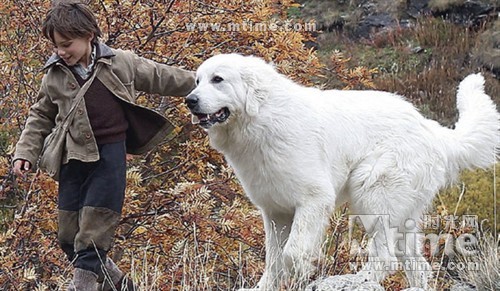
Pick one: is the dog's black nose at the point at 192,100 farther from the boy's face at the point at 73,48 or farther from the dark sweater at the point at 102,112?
the boy's face at the point at 73,48

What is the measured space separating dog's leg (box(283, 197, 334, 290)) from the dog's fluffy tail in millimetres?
1078

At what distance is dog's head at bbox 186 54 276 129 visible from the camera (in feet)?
13.8

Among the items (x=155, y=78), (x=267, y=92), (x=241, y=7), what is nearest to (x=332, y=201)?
(x=267, y=92)

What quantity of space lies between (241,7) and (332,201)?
1.86m

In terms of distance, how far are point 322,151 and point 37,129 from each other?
1.53 metres

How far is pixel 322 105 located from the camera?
466 cm

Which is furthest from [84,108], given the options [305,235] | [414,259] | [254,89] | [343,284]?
[414,259]

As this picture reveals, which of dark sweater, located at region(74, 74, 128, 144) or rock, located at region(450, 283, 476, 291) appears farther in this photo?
rock, located at region(450, 283, 476, 291)

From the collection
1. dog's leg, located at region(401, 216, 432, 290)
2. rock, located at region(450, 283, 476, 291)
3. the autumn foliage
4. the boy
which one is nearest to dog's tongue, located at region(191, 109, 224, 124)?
the boy

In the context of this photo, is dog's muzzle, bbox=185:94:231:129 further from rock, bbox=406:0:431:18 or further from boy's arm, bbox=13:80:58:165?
rock, bbox=406:0:431:18

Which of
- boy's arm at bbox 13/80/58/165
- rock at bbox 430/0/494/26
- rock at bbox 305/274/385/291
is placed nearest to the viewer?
rock at bbox 305/274/385/291

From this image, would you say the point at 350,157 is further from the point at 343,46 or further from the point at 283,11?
the point at 343,46

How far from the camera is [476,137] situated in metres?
5.04

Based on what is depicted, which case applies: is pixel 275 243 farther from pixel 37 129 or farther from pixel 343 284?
pixel 37 129
